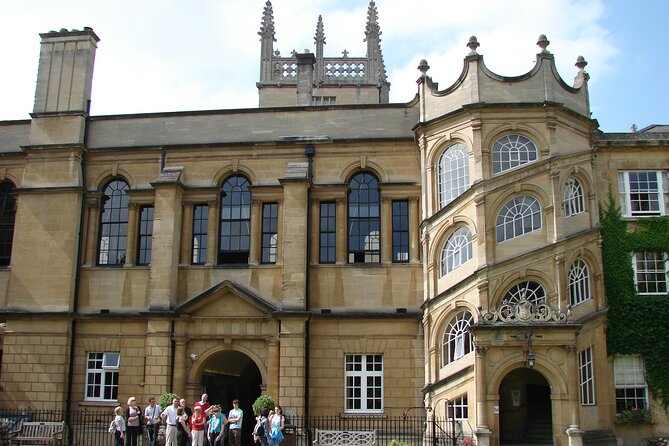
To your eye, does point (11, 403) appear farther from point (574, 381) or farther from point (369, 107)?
point (574, 381)

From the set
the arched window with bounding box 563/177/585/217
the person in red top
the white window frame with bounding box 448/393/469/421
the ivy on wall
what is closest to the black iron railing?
the white window frame with bounding box 448/393/469/421

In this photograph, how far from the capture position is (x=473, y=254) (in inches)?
981

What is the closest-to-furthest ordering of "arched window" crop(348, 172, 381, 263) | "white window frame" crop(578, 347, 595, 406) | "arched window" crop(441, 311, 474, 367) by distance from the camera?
"white window frame" crop(578, 347, 595, 406) < "arched window" crop(441, 311, 474, 367) < "arched window" crop(348, 172, 381, 263)

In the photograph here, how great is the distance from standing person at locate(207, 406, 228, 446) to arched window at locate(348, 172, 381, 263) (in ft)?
26.8

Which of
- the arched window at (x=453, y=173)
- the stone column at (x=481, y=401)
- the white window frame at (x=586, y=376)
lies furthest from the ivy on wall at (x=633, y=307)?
the stone column at (x=481, y=401)

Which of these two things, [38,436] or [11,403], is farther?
[11,403]

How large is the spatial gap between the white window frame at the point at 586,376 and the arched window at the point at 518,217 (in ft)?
13.8

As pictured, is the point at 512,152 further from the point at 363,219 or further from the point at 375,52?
the point at 375,52

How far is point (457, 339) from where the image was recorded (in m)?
25.2

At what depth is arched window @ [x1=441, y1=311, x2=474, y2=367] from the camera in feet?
81.1

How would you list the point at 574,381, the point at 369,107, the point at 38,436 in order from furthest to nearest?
the point at 369,107
the point at 38,436
the point at 574,381

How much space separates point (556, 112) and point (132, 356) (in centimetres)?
1688

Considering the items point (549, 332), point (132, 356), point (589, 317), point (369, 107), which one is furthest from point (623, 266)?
point (132, 356)

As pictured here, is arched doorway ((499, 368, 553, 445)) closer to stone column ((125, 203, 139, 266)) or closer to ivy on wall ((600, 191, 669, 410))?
ivy on wall ((600, 191, 669, 410))
